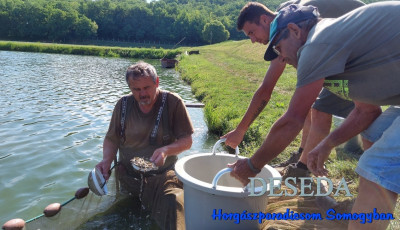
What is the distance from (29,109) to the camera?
10.3 m

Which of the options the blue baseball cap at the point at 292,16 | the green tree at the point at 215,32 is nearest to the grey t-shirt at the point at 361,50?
the blue baseball cap at the point at 292,16

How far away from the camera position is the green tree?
3816 inches

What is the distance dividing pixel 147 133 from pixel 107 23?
118429 mm

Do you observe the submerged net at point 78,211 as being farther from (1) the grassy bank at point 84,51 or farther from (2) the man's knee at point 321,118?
(1) the grassy bank at point 84,51

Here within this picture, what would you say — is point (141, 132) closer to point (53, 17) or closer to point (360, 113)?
point (360, 113)

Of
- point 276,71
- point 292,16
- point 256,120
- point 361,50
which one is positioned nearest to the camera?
point 361,50

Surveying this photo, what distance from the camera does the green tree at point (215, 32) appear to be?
96.9m

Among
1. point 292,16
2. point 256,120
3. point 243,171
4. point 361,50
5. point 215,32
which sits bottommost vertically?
point 256,120

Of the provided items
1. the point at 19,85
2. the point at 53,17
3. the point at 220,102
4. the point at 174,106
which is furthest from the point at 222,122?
the point at 53,17

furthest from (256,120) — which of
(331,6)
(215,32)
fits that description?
(215,32)

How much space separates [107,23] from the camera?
112m

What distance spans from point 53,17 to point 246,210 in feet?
350

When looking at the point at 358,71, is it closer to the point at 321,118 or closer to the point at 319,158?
the point at 319,158

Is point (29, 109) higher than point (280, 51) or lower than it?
lower
